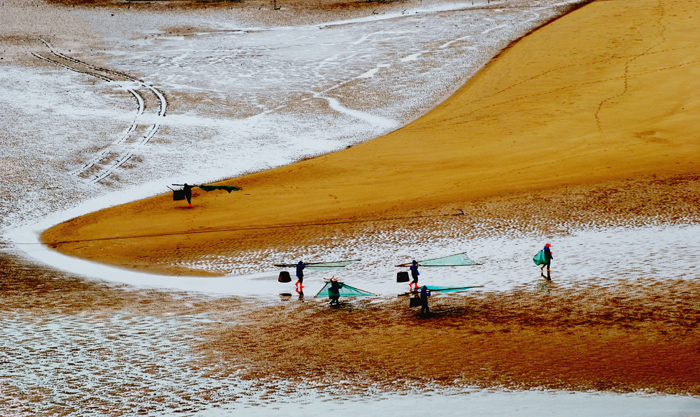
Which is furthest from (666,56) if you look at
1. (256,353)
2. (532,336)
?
(256,353)

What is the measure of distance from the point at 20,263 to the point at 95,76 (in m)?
24.8

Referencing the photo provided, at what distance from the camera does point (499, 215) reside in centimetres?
2278

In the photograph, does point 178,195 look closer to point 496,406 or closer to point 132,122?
point 132,122

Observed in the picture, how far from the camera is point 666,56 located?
127ft

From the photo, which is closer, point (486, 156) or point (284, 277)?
point (284, 277)

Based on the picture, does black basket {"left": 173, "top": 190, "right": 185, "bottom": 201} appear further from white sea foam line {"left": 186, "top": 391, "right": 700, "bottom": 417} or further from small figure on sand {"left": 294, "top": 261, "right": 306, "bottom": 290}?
white sea foam line {"left": 186, "top": 391, "right": 700, "bottom": 417}

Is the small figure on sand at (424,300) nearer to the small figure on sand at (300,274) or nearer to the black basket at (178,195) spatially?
the small figure on sand at (300,274)

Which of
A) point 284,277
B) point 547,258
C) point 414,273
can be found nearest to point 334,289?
point 284,277

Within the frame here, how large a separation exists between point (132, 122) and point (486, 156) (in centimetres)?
1715

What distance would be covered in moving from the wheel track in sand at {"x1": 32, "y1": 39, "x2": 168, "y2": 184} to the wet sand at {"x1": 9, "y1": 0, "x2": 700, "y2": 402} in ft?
16.5

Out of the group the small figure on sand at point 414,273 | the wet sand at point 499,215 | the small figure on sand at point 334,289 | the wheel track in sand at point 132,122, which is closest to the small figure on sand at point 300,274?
the wet sand at point 499,215

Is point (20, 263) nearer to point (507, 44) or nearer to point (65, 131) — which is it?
point (65, 131)

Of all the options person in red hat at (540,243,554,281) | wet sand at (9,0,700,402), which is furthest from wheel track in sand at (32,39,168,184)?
person in red hat at (540,243,554,281)

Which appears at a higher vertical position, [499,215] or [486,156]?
[486,156]
